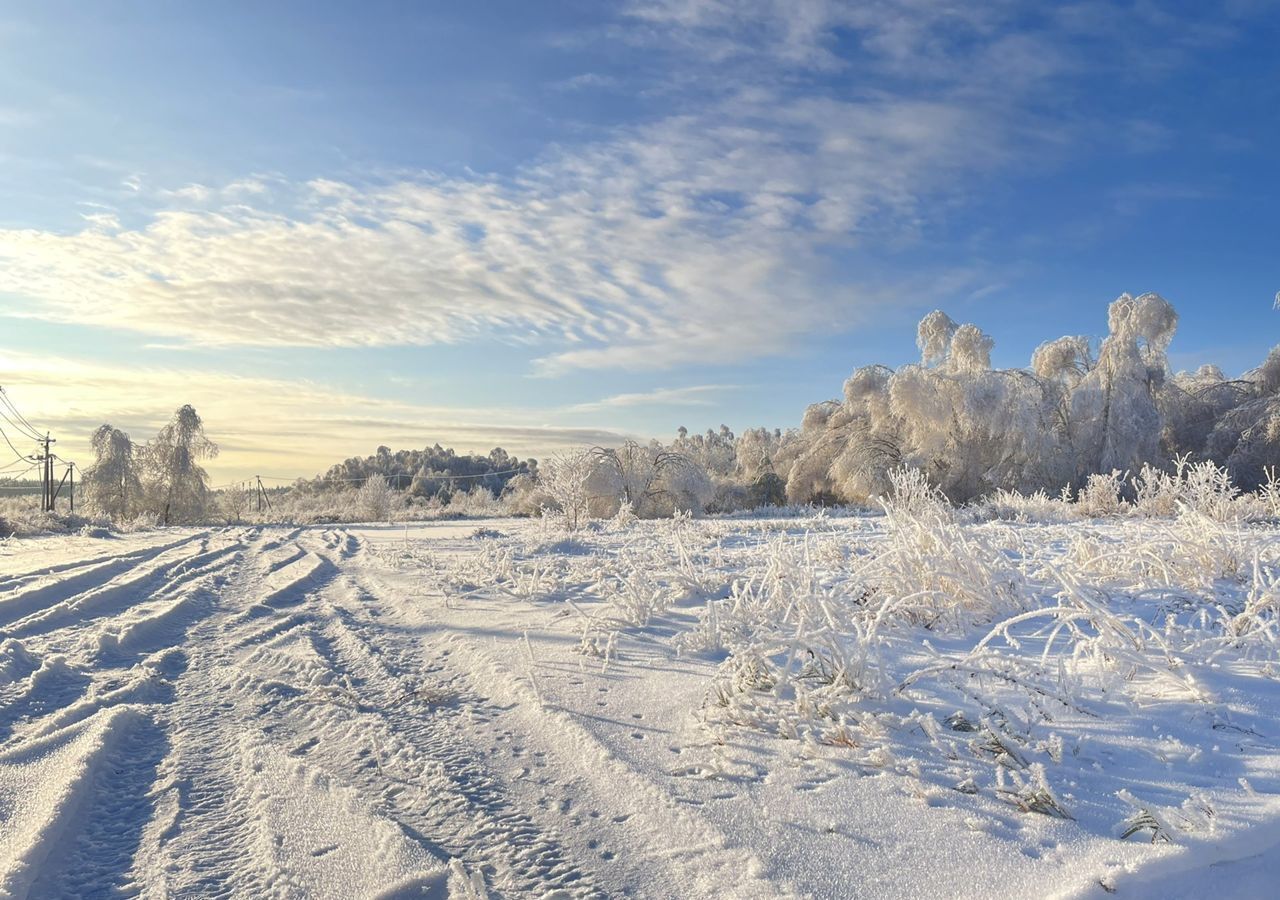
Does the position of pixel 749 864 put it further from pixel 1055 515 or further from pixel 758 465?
pixel 758 465

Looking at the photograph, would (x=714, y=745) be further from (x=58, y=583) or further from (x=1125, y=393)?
(x=1125, y=393)

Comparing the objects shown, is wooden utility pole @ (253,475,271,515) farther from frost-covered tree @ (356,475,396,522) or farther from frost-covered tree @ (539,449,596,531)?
frost-covered tree @ (539,449,596,531)

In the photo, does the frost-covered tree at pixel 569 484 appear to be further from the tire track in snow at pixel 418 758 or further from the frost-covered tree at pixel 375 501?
the frost-covered tree at pixel 375 501

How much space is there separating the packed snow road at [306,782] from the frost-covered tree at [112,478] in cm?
2598

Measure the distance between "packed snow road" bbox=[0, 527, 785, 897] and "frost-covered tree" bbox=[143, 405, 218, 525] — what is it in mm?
25696

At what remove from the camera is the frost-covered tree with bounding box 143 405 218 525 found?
92.8 feet

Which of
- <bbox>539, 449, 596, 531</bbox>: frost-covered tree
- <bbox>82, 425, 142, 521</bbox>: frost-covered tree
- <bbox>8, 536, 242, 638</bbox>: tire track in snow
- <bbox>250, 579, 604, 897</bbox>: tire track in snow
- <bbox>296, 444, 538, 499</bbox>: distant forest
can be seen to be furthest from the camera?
<bbox>296, 444, 538, 499</bbox>: distant forest

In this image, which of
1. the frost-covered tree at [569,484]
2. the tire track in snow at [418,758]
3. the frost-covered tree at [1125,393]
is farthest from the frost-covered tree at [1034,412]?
the tire track in snow at [418,758]

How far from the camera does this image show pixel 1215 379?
74.3 ft

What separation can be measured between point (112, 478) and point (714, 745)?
31419 millimetres

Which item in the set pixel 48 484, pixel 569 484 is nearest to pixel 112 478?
pixel 48 484

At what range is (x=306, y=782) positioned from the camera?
3018mm

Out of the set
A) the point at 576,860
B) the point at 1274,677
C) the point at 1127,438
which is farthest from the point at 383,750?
the point at 1127,438

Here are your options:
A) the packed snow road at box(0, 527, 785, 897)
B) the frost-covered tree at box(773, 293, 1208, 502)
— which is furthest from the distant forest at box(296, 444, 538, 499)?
the packed snow road at box(0, 527, 785, 897)
